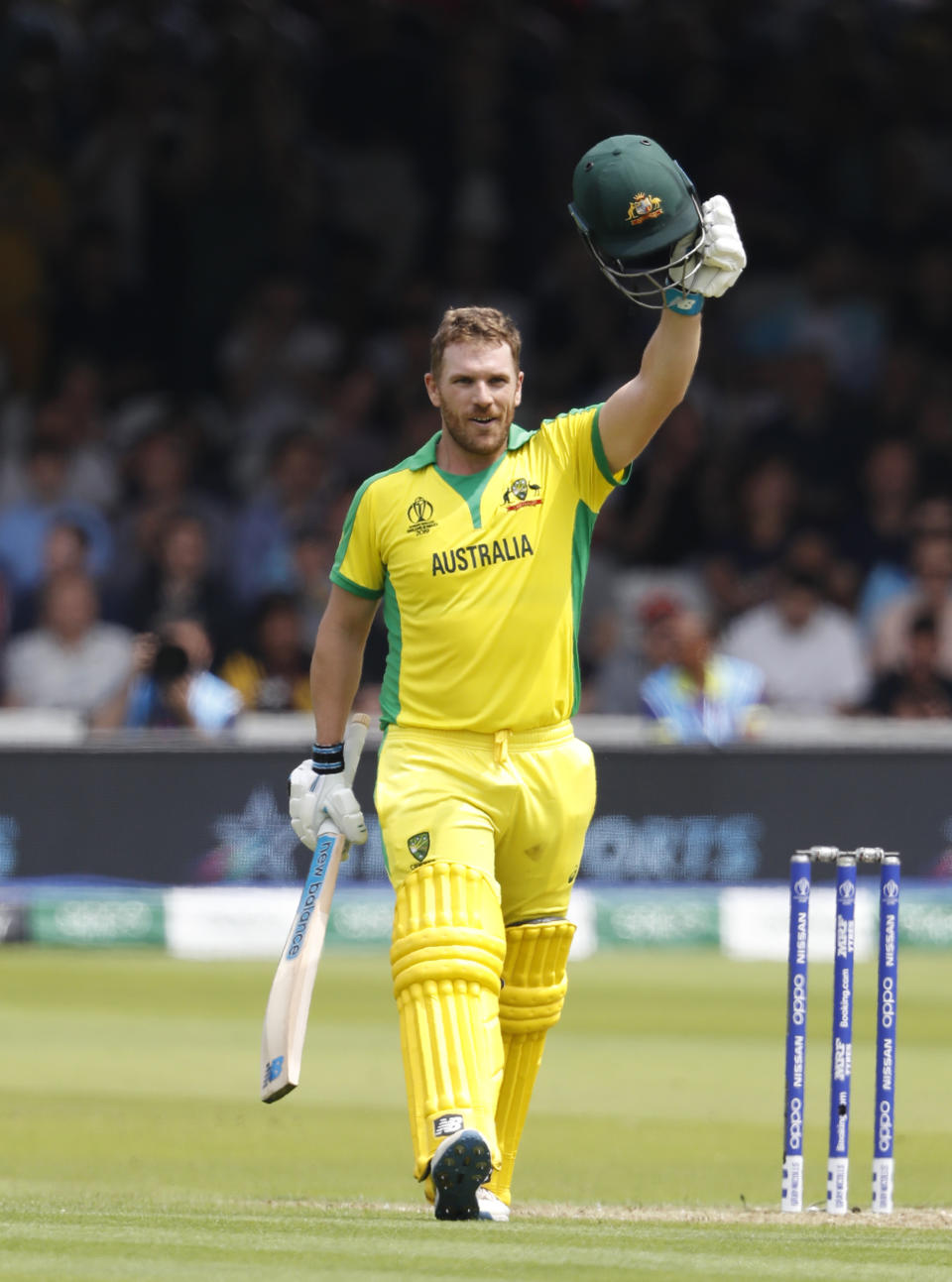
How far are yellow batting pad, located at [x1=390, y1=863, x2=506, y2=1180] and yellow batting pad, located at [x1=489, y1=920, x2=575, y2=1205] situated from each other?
0.24 meters

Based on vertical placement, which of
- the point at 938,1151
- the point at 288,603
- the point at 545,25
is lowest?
the point at 938,1151

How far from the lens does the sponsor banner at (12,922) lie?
37.8ft

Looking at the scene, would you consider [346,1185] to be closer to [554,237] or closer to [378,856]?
[378,856]

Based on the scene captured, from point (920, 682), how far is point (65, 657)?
4619 mm

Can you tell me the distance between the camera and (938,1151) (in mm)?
6820

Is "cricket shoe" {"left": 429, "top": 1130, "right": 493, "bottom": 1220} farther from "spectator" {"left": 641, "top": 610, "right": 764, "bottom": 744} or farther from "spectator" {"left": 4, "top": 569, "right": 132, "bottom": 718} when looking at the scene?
"spectator" {"left": 4, "top": 569, "right": 132, "bottom": 718}

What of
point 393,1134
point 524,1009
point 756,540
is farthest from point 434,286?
point 524,1009

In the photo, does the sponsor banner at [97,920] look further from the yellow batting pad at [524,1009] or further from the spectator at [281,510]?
the yellow batting pad at [524,1009]

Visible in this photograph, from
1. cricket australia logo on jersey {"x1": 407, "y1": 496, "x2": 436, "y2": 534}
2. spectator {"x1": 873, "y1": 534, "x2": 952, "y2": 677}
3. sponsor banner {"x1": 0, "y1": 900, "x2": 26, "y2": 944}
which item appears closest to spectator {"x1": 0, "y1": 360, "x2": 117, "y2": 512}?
sponsor banner {"x1": 0, "y1": 900, "x2": 26, "y2": 944}

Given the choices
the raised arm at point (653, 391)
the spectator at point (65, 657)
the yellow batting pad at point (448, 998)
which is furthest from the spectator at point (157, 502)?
the yellow batting pad at point (448, 998)

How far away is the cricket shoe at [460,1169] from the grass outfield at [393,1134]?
7 centimetres

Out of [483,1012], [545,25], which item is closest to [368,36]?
[545,25]

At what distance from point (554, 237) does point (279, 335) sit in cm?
205

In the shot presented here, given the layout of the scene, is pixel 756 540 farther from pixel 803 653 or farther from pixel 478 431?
pixel 478 431
